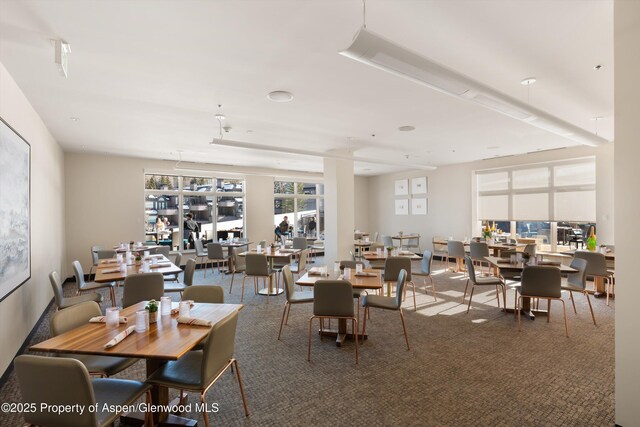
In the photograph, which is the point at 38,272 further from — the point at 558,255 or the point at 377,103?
the point at 558,255

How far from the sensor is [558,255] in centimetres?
784

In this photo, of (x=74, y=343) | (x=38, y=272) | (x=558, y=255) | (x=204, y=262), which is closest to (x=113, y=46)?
(x=74, y=343)

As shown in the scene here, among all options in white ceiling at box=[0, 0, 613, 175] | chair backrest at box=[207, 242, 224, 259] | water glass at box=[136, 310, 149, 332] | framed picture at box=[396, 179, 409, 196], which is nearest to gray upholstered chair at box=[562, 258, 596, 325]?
white ceiling at box=[0, 0, 613, 175]

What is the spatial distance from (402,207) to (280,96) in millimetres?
9088

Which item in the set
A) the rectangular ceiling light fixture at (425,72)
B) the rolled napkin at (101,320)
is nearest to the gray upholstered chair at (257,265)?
the rolled napkin at (101,320)

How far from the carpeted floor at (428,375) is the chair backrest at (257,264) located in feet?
3.64

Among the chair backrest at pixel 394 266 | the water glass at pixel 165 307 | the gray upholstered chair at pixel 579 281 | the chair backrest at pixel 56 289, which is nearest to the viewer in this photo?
the water glass at pixel 165 307

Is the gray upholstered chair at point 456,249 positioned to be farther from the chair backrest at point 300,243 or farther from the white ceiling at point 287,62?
the chair backrest at point 300,243

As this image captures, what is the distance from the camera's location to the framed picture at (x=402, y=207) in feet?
40.6

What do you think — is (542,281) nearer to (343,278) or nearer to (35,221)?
(343,278)

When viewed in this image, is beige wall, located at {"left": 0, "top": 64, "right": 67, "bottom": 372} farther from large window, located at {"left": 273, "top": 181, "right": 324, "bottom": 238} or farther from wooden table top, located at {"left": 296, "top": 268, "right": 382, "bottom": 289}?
large window, located at {"left": 273, "top": 181, "right": 324, "bottom": 238}

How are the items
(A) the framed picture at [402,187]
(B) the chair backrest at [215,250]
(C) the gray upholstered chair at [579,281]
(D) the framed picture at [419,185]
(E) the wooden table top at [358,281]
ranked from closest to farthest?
(E) the wooden table top at [358,281] < (C) the gray upholstered chair at [579,281] < (B) the chair backrest at [215,250] < (D) the framed picture at [419,185] < (A) the framed picture at [402,187]

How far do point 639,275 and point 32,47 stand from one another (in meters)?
→ 5.19

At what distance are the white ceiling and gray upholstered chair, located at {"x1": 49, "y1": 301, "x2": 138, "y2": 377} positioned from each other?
2.30 metres
